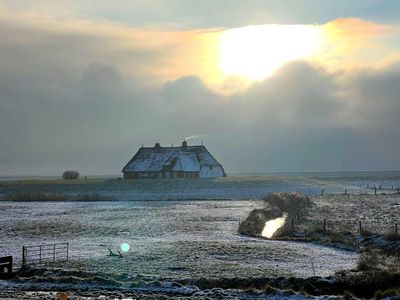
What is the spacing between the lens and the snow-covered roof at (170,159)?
116562 millimetres

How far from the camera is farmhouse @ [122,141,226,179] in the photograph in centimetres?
11581

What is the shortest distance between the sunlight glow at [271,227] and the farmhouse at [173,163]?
212 ft

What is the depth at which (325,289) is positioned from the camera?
20906 mm

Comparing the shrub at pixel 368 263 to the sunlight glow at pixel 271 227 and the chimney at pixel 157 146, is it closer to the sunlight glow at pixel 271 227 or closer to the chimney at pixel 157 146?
the sunlight glow at pixel 271 227

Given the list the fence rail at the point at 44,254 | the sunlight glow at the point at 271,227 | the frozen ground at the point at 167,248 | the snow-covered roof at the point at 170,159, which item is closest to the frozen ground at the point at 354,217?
the sunlight glow at the point at 271,227

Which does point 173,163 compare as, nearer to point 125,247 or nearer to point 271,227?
point 271,227

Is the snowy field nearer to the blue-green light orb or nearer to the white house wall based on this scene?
the blue-green light orb

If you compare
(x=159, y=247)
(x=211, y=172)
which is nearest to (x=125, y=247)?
(x=159, y=247)

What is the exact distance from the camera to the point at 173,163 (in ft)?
381

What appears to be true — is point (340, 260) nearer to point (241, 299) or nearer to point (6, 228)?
point (241, 299)

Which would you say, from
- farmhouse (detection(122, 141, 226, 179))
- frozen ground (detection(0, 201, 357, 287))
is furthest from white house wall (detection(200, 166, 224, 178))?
frozen ground (detection(0, 201, 357, 287))

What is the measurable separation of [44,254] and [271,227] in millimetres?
20978

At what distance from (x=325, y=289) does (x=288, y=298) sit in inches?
92.6

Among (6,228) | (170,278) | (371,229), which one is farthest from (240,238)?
(6,228)
